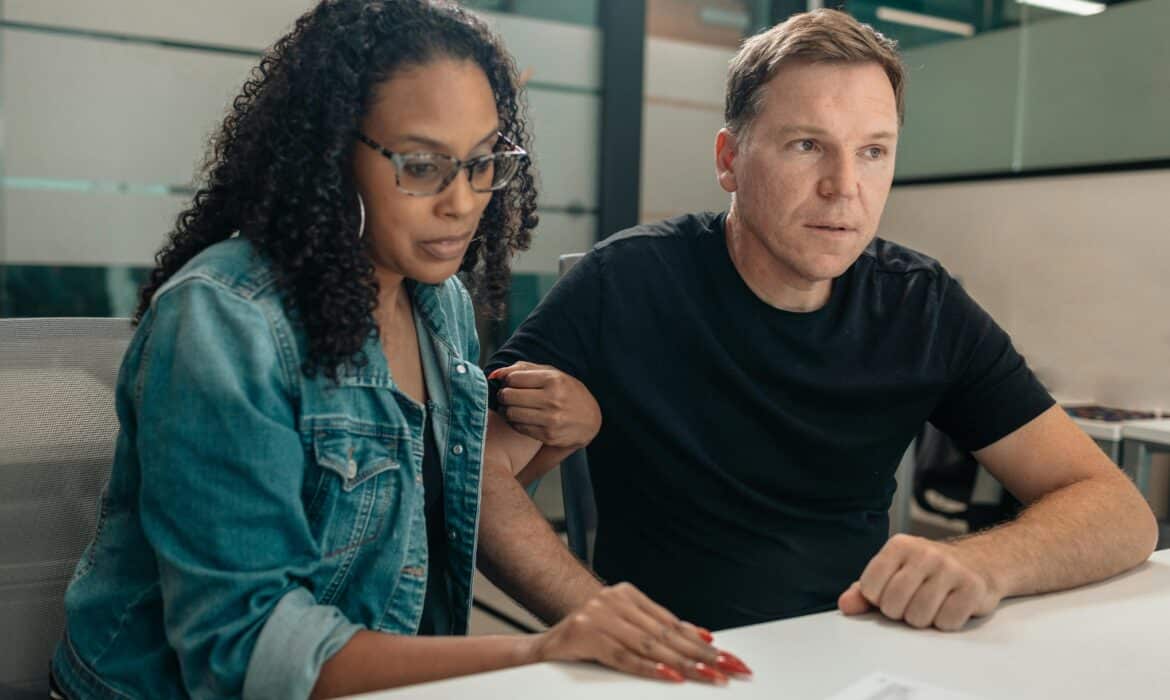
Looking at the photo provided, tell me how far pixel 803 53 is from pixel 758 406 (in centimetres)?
51

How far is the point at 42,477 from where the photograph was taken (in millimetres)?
1085

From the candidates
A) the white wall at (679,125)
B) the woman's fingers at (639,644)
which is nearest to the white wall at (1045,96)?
the white wall at (679,125)

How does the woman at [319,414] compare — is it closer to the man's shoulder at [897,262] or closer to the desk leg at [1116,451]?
the man's shoulder at [897,262]

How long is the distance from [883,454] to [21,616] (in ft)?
3.73

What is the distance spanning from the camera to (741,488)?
1434 mm

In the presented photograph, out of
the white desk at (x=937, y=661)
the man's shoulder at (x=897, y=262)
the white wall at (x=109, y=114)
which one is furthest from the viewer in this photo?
the white wall at (x=109, y=114)

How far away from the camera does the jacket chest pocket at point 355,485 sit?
964 millimetres

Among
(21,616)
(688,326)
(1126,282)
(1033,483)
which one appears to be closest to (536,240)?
(1126,282)

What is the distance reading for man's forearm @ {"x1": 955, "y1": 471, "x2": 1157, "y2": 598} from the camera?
107 centimetres

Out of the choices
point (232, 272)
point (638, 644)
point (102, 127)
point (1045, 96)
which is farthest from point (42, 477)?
point (1045, 96)

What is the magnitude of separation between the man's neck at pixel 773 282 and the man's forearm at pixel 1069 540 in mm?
423

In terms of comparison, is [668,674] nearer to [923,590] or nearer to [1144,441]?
[923,590]

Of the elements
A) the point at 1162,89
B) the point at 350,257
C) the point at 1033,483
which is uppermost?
the point at 1162,89

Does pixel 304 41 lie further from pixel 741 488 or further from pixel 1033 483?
pixel 1033 483
